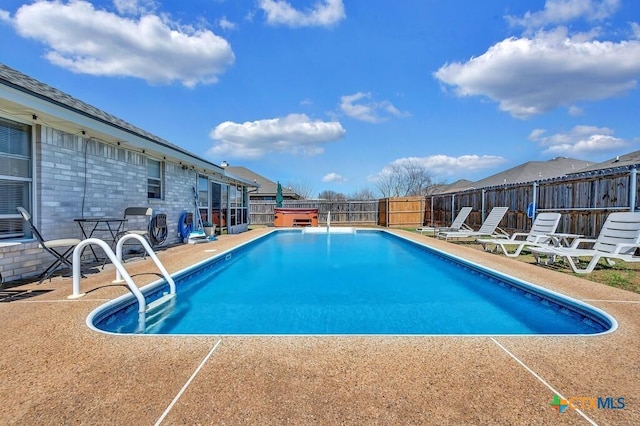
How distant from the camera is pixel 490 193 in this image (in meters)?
12.9

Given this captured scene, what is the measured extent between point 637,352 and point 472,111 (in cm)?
1799

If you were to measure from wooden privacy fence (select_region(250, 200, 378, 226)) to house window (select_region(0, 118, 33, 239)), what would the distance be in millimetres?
16232

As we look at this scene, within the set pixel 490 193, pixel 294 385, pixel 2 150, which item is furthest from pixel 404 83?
pixel 294 385

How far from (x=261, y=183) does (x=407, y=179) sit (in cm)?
1495

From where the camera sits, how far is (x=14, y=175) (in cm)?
489

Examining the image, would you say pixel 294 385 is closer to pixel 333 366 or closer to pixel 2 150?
pixel 333 366

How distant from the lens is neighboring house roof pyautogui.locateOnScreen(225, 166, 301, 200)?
29638 millimetres

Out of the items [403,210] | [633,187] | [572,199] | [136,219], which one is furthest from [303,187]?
[633,187]

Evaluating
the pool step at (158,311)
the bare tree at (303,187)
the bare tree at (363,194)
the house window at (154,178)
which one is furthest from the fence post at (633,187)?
the bare tree at (303,187)

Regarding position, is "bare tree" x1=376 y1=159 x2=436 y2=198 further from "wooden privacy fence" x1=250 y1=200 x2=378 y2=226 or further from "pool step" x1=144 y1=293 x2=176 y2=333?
"pool step" x1=144 y1=293 x2=176 y2=333

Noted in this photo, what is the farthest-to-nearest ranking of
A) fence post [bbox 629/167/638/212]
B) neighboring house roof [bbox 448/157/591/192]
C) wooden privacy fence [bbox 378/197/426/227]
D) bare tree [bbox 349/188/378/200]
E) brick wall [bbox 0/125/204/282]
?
bare tree [bbox 349/188/378/200] < neighboring house roof [bbox 448/157/591/192] < wooden privacy fence [bbox 378/197/426/227] < fence post [bbox 629/167/638/212] < brick wall [bbox 0/125/204/282]
